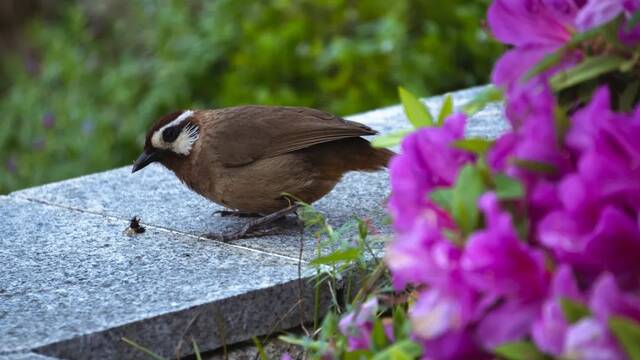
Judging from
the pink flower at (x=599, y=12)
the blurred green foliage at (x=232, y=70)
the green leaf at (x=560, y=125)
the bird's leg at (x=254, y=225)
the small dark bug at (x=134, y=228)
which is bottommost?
the green leaf at (x=560, y=125)

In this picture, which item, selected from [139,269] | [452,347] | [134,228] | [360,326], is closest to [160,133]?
[134,228]

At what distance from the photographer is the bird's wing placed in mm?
4105

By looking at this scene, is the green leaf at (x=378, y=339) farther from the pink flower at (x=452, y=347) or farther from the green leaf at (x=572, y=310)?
the green leaf at (x=572, y=310)

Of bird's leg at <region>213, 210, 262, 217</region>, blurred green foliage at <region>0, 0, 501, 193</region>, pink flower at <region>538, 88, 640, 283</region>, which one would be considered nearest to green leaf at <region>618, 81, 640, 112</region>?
pink flower at <region>538, 88, 640, 283</region>

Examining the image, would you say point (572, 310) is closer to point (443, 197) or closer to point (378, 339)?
point (443, 197)

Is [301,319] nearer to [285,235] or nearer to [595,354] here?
[285,235]

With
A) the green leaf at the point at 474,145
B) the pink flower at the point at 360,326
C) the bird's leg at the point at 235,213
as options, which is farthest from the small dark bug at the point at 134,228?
the green leaf at the point at 474,145

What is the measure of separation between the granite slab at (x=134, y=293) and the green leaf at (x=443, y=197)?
1.19 meters

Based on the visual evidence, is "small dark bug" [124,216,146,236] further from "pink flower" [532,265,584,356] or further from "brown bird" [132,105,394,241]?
"pink flower" [532,265,584,356]

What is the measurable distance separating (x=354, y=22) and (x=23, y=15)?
14.4 feet

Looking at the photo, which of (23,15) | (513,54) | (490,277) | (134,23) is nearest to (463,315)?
(490,277)

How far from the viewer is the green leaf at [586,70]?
6.06ft

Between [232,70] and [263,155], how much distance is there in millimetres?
3782

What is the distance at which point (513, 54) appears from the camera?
6.34 feet
